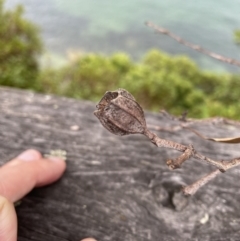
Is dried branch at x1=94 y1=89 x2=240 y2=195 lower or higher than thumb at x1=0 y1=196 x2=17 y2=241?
higher

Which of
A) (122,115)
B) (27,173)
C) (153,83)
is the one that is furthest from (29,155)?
(153,83)

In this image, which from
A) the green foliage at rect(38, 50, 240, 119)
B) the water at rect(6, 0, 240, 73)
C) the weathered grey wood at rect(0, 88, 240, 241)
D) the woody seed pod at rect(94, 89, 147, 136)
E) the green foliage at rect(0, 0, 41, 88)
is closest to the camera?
the woody seed pod at rect(94, 89, 147, 136)

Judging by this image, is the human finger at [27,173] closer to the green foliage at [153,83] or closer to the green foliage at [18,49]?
the green foliage at [18,49]

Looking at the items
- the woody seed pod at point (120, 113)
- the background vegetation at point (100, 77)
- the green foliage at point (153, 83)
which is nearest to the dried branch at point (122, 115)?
the woody seed pod at point (120, 113)

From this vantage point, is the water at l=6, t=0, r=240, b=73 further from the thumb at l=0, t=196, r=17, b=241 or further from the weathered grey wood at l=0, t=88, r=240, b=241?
the thumb at l=0, t=196, r=17, b=241

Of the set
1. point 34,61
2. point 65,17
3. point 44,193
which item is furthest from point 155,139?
point 65,17

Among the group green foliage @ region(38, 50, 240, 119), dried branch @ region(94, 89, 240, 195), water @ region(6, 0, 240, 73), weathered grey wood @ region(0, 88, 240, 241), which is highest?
dried branch @ region(94, 89, 240, 195)

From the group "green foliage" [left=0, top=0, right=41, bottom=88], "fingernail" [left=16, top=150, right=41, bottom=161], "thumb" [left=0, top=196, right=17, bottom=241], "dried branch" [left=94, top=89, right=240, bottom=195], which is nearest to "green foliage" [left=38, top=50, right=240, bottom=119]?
"green foliage" [left=0, top=0, right=41, bottom=88]
